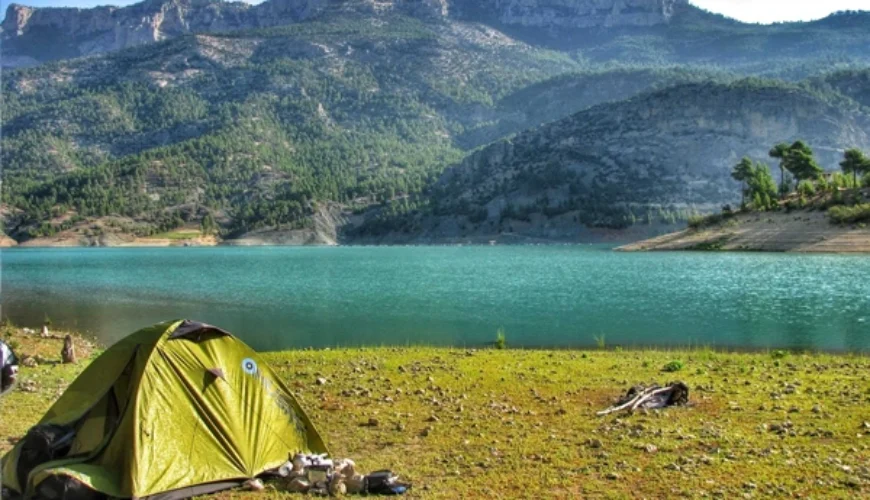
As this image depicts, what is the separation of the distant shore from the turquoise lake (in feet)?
47.9

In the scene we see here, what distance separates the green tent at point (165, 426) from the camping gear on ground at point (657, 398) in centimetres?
654

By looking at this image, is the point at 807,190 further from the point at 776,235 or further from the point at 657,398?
the point at 657,398

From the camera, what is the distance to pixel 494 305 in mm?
43375

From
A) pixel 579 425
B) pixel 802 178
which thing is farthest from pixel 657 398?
pixel 802 178

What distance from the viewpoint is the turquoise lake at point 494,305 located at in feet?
104

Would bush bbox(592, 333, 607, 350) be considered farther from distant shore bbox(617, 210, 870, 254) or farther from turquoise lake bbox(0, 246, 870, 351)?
distant shore bbox(617, 210, 870, 254)

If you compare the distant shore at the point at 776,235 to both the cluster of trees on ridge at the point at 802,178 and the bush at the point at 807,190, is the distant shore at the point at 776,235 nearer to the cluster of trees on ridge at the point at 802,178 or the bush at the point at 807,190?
the cluster of trees on ridge at the point at 802,178

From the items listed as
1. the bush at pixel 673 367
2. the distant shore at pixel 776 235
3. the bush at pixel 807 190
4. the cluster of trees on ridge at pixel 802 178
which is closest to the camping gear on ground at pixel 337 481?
the bush at pixel 673 367

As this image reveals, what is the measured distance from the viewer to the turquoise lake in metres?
31.8

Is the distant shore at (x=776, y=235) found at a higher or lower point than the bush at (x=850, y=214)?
lower

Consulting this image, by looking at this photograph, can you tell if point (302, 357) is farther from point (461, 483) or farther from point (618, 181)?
point (618, 181)

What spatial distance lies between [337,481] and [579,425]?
5232 millimetres

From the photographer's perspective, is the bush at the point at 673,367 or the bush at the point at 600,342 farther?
the bush at the point at 600,342

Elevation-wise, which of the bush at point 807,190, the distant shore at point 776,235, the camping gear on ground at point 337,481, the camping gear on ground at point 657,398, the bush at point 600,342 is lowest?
the distant shore at point 776,235
